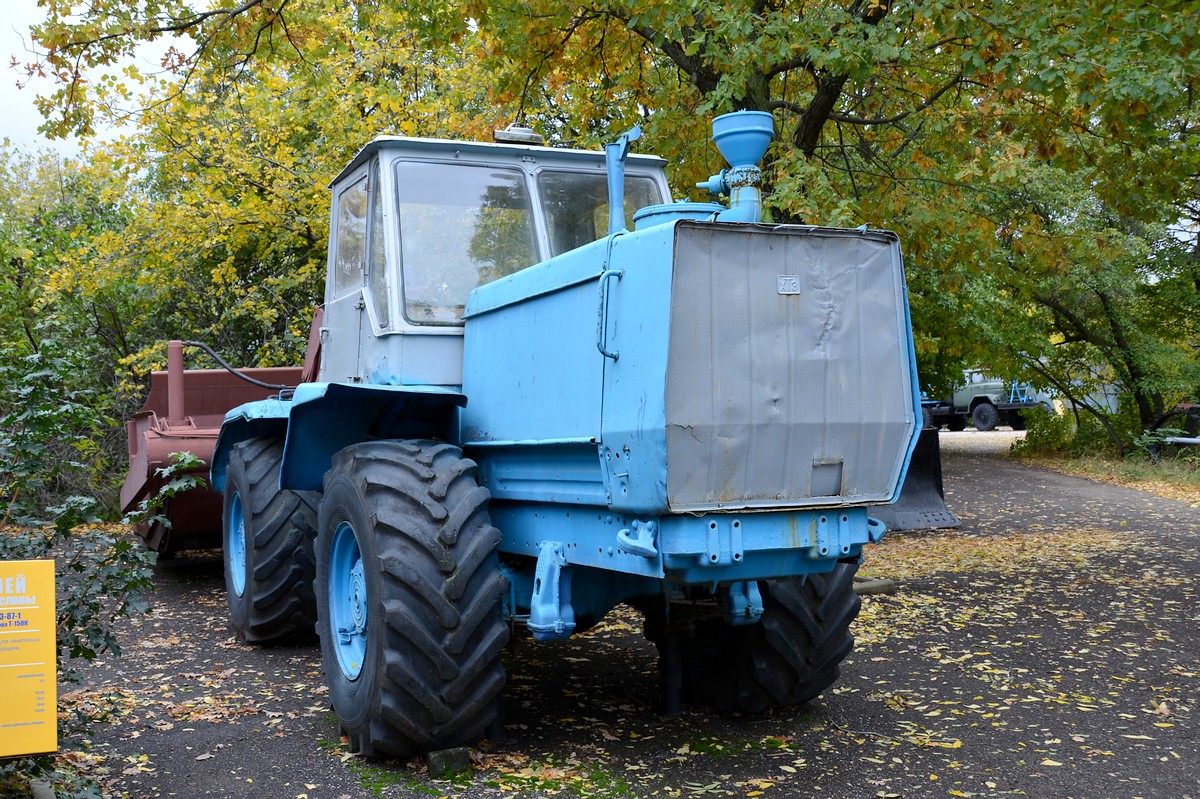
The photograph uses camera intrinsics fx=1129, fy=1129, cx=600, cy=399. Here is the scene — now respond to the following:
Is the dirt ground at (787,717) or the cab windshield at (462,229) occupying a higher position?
the cab windshield at (462,229)

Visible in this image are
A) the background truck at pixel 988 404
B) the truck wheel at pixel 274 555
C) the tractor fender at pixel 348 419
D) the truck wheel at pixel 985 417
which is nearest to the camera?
the tractor fender at pixel 348 419

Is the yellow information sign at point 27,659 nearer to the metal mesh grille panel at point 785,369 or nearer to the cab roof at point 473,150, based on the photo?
the metal mesh grille panel at point 785,369

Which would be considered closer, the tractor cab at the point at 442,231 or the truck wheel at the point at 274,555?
the tractor cab at the point at 442,231

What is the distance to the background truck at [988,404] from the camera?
33312 millimetres

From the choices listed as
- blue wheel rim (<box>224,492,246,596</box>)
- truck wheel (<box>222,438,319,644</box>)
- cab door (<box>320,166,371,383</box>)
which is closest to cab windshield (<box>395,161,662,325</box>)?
cab door (<box>320,166,371,383</box>)

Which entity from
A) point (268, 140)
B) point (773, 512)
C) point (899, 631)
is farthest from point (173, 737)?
point (268, 140)

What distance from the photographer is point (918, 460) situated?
10375 millimetres

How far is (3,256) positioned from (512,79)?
7.81 m

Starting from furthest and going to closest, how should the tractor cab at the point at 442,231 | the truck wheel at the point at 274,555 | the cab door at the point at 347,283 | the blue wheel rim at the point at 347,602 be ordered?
1. the truck wheel at the point at 274,555
2. the cab door at the point at 347,283
3. the tractor cab at the point at 442,231
4. the blue wheel rim at the point at 347,602

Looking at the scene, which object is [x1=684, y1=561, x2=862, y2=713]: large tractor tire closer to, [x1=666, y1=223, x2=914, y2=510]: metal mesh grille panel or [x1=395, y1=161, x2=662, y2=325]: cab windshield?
[x1=666, y1=223, x2=914, y2=510]: metal mesh grille panel

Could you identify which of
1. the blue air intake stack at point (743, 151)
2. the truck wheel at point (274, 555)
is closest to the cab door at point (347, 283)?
the truck wheel at point (274, 555)

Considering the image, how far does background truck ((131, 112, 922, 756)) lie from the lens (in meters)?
3.96

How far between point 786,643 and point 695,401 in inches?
64.4

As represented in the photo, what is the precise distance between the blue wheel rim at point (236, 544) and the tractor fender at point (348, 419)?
1958 millimetres
